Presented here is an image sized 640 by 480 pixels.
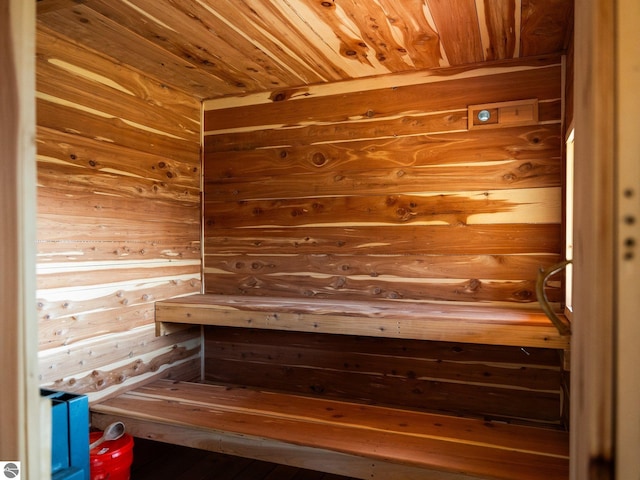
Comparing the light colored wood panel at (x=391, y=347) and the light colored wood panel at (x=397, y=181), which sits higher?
the light colored wood panel at (x=397, y=181)

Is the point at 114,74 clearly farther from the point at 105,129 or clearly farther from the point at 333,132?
the point at 333,132

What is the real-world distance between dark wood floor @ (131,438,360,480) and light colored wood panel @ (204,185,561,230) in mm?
1452

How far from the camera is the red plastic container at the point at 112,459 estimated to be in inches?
80.2

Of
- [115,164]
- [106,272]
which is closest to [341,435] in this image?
[106,272]

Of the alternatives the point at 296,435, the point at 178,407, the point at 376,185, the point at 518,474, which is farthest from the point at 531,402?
the point at 178,407

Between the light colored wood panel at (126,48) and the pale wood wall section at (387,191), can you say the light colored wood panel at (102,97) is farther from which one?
the pale wood wall section at (387,191)

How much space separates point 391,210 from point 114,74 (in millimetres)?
1748

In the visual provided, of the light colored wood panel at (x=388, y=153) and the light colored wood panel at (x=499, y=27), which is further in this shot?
the light colored wood panel at (x=388, y=153)

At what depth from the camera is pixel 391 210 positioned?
264cm

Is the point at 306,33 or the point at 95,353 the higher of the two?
the point at 306,33

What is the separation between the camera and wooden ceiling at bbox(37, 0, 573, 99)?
1876mm

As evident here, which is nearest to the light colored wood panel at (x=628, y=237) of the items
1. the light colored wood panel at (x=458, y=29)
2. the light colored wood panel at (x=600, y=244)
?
the light colored wood panel at (x=600, y=244)

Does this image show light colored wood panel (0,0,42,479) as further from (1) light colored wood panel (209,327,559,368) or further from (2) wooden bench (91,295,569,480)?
(1) light colored wood panel (209,327,559,368)

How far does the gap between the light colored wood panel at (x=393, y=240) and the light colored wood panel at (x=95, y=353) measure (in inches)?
29.0
